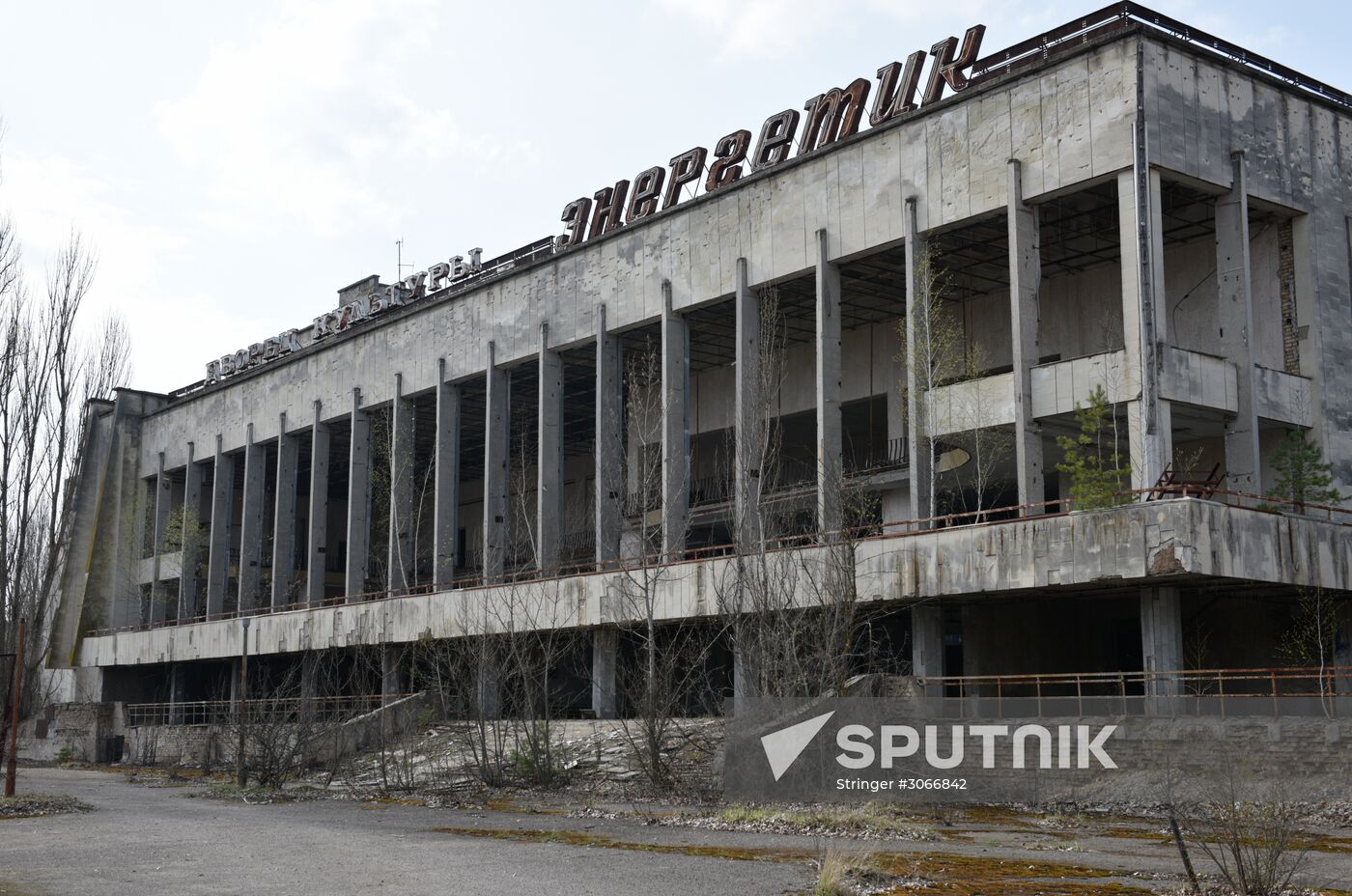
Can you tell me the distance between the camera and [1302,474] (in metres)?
30.6

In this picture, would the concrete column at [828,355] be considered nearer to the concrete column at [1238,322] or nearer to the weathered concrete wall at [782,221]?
the weathered concrete wall at [782,221]

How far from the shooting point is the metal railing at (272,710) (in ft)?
108

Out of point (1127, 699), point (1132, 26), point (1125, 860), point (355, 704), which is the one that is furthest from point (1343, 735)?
point (355, 704)

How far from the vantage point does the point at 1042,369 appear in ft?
103

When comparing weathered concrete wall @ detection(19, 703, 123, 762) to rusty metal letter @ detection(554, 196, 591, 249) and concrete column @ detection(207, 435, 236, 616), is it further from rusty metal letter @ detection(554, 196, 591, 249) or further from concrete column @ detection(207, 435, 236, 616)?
rusty metal letter @ detection(554, 196, 591, 249)

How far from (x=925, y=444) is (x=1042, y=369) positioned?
11.6ft

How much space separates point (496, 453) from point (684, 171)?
39.9ft

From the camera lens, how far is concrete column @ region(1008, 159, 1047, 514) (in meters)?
31.1

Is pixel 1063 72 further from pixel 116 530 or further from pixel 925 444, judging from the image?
pixel 116 530

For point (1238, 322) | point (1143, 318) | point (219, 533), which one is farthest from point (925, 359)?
point (219, 533)

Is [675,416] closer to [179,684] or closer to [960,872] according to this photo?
[960,872]

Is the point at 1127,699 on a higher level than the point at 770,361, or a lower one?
lower

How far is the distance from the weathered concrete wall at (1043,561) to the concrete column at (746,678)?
1377 millimetres

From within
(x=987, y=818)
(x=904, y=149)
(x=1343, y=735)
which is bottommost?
(x=987, y=818)
